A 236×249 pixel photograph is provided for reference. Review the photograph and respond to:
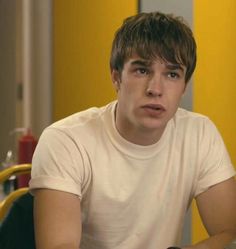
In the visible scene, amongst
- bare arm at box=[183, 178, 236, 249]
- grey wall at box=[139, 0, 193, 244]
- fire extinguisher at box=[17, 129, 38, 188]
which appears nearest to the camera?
bare arm at box=[183, 178, 236, 249]

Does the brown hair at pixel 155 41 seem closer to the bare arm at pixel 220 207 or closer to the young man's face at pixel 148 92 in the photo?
the young man's face at pixel 148 92

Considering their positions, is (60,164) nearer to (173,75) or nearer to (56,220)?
(56,220)

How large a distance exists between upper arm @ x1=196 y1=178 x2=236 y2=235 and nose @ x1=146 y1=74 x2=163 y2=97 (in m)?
0.32

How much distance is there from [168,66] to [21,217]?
51 cm

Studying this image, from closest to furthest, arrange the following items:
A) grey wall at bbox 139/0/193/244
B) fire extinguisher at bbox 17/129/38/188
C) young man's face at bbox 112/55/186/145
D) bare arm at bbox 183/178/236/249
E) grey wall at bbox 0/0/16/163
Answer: young man's face at bbox 112/55/186/145, bare arm at bbox 183/178/236/249, grey wall at bbox 139/0/193/244, fire extinguisher at bbox 17/129/38/188, grey wall at bbox 0/0/16/163

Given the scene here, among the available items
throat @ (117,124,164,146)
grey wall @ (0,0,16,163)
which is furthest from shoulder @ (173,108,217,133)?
grey wall @ (0,0,16,163)

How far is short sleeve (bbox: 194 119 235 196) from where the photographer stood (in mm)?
1396

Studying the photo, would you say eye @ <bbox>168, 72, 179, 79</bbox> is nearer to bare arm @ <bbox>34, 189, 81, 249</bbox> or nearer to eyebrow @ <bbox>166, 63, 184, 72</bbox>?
eyebrow @ <bbox>166, 63, 184, 72</bbox>

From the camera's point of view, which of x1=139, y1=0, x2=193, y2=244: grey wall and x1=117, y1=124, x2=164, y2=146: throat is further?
x1=139, y1=0, x2=193, y2=244: grey wall

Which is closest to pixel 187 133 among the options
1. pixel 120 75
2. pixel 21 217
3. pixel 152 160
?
pixel 152 160

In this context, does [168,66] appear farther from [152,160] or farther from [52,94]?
[52,94]

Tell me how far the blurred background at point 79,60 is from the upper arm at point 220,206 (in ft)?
1.90

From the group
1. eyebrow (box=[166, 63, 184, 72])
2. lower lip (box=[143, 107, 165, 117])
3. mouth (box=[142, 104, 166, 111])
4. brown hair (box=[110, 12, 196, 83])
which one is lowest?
lower lip (box=[143, 107, 165, 117])

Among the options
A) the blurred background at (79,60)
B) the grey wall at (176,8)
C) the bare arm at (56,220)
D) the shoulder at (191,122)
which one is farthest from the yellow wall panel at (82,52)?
the bare arm at (56,220)
